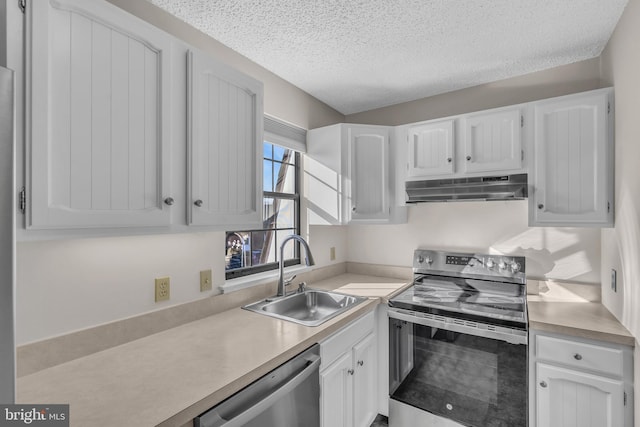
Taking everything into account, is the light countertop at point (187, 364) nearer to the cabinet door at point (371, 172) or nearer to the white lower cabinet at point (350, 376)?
the white lower cabinet at point (350, 376)

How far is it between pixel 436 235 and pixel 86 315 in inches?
89.5

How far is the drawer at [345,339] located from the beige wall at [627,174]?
124 cm

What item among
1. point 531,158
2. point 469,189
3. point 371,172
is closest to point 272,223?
point 371,172

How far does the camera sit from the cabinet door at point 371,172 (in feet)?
7.75

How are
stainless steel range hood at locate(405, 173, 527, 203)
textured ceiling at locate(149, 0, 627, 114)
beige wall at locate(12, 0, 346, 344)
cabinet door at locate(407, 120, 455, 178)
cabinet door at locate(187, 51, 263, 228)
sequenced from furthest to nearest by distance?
cabinet door at locate(407, 120, 455, 178), stainless steel range hood at locate(405, 173, 527, 203), textured ceiling at locate(149, 0, 627, 114), cabinet door at locate(187, 51, 263, 228), beige wall at locate(12, 0, 346, 344)

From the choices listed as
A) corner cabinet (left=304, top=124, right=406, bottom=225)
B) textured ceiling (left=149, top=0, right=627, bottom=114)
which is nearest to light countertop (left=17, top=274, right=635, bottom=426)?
corner cabinet (left=304, top=124, right=406, bottom=225)

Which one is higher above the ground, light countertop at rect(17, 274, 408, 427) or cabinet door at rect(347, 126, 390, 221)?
cabinet door at rect(347, 126, 390, 221)

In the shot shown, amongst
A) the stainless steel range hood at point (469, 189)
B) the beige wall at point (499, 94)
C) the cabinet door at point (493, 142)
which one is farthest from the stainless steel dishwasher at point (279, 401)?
the beige wall at point (499, 94)

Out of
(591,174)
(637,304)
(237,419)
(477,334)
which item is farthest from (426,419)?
(591,174)

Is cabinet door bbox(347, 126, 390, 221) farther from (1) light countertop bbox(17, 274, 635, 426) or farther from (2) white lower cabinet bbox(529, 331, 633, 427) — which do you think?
(2) white lower cabinet bbox(529, 331, 633, 427)

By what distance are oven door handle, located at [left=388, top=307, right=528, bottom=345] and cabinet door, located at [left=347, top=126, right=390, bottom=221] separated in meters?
0.75

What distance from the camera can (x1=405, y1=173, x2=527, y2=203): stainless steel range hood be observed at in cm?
190

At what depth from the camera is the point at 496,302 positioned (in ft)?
6.32

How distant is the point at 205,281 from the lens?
1.69 meters
